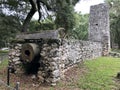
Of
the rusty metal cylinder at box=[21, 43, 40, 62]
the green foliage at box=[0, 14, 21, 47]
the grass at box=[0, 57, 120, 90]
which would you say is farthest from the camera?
the green foliage at box=[0, 14, 21, 47]

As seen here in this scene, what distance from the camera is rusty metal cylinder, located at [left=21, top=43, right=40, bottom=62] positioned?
23.9 ft

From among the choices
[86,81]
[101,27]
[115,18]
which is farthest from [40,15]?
[115,18]

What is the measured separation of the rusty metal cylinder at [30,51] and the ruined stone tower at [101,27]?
1007 cm

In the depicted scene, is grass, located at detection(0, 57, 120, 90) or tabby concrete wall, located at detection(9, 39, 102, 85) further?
tabby concrete wall, located at detection(9, 39, 102, 85)

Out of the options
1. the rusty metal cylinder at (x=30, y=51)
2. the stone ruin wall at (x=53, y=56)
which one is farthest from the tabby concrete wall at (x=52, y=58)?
Result: the rusty metal cylinder at (x=30, y=51)

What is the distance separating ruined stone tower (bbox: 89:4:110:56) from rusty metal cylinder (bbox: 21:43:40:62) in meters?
Result: 10.1

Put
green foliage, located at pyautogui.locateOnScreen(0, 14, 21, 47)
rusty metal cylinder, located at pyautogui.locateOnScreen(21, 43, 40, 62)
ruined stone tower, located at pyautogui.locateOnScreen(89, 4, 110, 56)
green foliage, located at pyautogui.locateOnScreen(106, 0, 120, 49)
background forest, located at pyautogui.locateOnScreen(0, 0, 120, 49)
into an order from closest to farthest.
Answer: rusty metal cylinder, located at pyautogui.locateOnScreen(21, 43, 40, 62)
background forest, located at pyautogui.locateOnScreen(0, 0, 120, 49)
green foliage, located at pyautogui.locateOnScreen(0, 14, 21, 47)
ruined stone tower, located at pyautogui.locateOnScreen(89, 4, 110, 56)
green foliage, located at pyautogui.locateOnScreen(106, 0, 120, 49)

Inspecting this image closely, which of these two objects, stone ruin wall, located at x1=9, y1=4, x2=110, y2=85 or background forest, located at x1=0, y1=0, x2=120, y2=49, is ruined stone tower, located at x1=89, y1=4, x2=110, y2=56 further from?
stone ruin wall, located at x1=9, y1=4, x2=110, y2=85

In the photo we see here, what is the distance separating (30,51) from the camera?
23.9 feet

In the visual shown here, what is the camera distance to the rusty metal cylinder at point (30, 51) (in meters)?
7.28

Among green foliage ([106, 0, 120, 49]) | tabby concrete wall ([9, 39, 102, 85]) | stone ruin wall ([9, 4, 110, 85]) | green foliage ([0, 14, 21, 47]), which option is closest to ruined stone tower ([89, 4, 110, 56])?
green foliage ([0, 14, 21, 47])

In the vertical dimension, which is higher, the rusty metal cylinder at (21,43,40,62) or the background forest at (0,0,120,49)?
the background forest at (0,0,120,49)

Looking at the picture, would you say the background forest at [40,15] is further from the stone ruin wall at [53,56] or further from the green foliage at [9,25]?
the stone ruin wall at [53,56]

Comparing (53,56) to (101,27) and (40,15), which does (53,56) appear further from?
(101,27)
